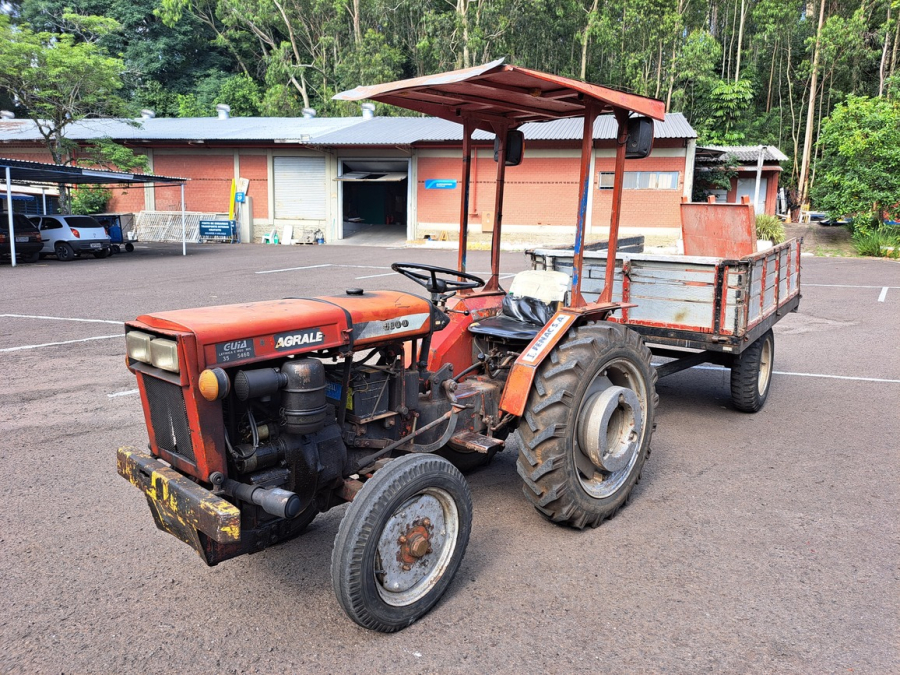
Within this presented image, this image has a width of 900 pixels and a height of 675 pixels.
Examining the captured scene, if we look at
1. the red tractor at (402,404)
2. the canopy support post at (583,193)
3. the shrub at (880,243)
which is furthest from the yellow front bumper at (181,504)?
the shrub at (880,243)

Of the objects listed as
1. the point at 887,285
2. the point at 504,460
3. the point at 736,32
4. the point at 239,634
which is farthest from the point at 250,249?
the point at 736,32

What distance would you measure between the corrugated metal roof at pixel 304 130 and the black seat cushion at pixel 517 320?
73.8 ft

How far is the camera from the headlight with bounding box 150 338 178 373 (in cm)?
258

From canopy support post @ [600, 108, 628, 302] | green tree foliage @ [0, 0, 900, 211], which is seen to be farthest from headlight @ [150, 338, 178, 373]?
green tree foliage @ [0, 0, 900, 211]

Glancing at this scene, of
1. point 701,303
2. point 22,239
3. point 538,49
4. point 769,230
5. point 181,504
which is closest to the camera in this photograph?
point 181,504

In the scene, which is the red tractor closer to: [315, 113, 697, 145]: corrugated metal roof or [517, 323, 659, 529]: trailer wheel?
[517, 323, 659, 529]: trailer wheel

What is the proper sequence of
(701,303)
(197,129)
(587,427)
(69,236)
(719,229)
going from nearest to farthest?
(587,427)
(701,303)
(719,229)
(69,236)
(197,129)

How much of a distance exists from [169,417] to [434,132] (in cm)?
2817

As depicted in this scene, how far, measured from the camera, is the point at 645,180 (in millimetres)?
27062

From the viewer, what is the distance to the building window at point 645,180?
26672 mm

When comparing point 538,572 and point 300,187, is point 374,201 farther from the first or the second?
point 538,572

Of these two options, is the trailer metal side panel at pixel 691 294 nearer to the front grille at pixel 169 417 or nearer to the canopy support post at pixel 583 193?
the canopy support post at pixel 583 193

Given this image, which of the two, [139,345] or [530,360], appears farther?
[530,360]

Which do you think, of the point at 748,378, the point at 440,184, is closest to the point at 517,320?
the point at 748,378
